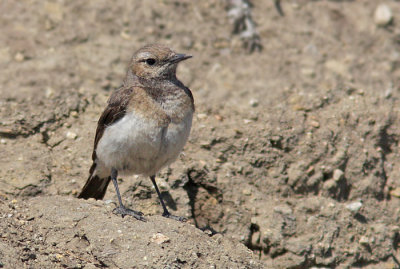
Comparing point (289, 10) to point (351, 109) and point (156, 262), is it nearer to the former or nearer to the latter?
point (351, 109)

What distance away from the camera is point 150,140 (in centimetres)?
671

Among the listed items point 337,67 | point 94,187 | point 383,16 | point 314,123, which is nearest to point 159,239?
point 94,187

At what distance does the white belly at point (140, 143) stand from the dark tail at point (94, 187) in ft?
1.55

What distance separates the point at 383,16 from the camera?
11578mm

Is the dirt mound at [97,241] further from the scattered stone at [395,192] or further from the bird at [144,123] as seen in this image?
the scattered stone at [395,192]

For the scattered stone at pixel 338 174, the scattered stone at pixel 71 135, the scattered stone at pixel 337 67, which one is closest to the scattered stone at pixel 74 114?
the scattered stone at pixel 71 135

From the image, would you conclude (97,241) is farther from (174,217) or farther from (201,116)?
(201,116)

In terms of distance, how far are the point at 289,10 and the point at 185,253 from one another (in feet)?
22.1

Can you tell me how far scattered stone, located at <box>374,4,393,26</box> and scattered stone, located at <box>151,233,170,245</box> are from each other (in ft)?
23.8

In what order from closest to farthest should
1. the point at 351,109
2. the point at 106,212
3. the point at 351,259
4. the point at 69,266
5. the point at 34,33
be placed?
the point at 69,266, the point at 106,212, the point at 351,259, the point at 351,109, the point at 34,33

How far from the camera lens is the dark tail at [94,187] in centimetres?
754

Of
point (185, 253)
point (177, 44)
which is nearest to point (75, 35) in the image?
point (177, 44)

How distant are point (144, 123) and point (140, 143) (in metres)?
0.22

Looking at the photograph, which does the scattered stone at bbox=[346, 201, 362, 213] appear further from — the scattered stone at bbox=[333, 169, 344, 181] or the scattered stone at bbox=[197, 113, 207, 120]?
the scattered stone at bbox=[197, 113, 207, 120]
